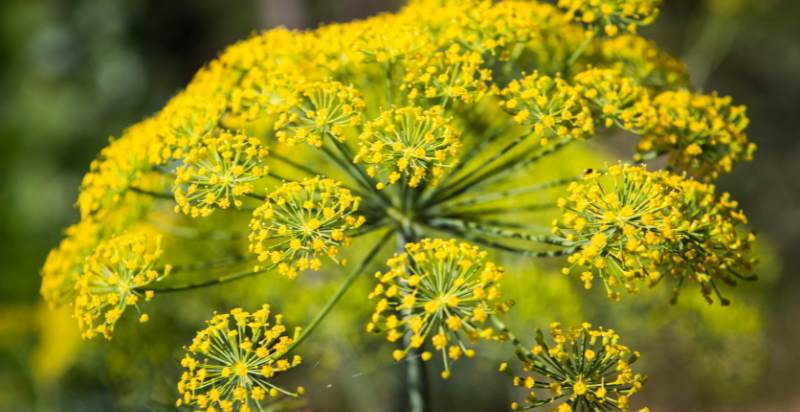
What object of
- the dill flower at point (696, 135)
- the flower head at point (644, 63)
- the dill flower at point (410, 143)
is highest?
the flower head at point (644, 63)


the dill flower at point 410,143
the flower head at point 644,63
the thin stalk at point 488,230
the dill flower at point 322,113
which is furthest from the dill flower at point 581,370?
the flower head at point 644,63

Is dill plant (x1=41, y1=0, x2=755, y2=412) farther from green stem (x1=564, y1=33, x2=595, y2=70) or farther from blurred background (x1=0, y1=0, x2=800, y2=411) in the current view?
blurred background (x1=0, y1=0, x2=800, y2=411)

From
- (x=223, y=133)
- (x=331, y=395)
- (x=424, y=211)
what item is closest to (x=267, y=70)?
(x=223, y=133)

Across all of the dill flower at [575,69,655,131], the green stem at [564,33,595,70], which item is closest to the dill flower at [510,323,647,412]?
the dill flower at [575,69,655,131]

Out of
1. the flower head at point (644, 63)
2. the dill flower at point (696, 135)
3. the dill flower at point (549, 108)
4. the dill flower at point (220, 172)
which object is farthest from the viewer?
the flower head at point (644, 63)

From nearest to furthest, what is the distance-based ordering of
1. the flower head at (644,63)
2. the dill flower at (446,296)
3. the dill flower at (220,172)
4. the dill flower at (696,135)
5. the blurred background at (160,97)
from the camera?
the dill flower at (446,296), the dill flower at (220,172), the dill flower at (696,135), the flower head at (644,63), the blurred background at (160,97)

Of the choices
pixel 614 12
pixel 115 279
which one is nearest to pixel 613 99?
A: pixel 614 12

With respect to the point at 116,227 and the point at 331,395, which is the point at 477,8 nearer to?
the point at 116,227

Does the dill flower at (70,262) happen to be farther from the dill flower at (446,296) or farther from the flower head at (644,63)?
the flower head at (644,63)
